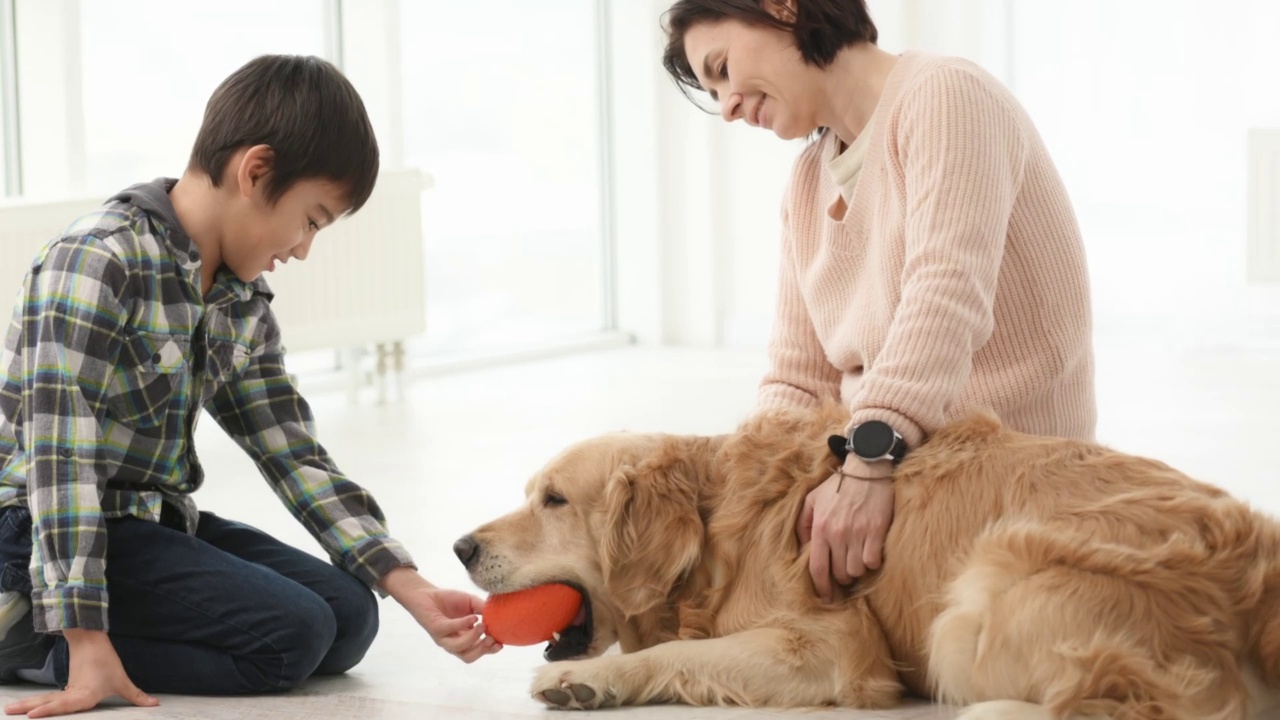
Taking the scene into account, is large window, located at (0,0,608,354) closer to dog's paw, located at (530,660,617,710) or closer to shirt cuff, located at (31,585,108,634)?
shirt cuff, located at (31,585,108,634)

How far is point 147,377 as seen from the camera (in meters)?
2.04

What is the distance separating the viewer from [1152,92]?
6660 mm

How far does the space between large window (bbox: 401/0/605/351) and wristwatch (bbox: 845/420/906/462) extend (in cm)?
478

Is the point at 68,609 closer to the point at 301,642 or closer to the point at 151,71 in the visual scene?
the point at 301,642

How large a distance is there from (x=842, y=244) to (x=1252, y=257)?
4817 mm

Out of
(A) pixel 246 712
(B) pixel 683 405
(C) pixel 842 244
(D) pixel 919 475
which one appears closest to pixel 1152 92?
(B) pixel 683 405

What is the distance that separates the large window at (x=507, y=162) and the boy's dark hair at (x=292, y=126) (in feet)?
14.4

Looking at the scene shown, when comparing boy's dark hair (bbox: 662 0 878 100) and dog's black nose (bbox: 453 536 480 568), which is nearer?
dog's black nose (bbox: 453 536 480 568)

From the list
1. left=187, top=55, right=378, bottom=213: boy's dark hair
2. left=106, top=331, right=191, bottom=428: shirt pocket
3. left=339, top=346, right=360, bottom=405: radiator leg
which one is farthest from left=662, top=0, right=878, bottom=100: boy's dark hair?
left=339, top=346, right=360, bottom=405: radiator leg

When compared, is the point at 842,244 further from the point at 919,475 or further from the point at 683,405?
the point at 683,405

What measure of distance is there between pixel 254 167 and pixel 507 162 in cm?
505

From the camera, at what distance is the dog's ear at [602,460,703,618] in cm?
203

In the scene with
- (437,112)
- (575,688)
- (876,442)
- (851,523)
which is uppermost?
(437,112)

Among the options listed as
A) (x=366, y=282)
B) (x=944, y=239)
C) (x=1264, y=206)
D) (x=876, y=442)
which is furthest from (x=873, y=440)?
(x=1264, y=206)
